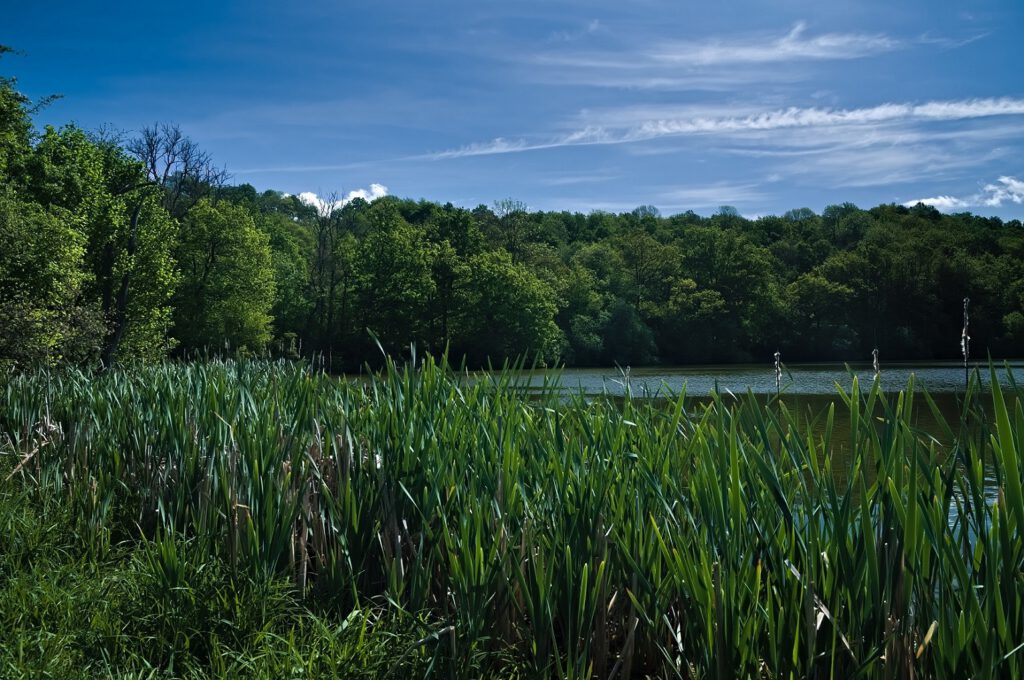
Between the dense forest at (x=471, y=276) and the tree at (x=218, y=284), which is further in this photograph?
the tree at (x=218, y=284)

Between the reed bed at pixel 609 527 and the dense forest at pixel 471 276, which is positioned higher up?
the dense forest at pixel 471 276

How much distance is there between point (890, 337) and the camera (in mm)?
57531

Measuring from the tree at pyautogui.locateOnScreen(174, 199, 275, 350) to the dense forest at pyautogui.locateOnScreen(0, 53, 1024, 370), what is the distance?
9 cm

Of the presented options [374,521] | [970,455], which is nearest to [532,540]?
[374,521]

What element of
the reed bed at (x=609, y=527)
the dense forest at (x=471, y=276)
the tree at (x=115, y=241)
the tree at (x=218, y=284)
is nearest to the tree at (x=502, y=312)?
the dense forest at (x=471, y=276)

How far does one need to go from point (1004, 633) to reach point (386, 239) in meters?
49.5

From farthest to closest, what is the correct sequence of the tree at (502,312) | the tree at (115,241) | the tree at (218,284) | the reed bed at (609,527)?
the tree at (502,312), the tree at (218,284), the tree at (115,241), the reed bed at (609,527)

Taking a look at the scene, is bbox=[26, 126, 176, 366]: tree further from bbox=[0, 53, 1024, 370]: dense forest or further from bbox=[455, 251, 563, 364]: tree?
bbox=[455, 251, 563, 364]: tree

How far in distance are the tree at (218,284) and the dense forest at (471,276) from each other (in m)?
0.09

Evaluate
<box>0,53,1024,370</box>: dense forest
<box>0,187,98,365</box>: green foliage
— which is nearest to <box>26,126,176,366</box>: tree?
<box>0,53,1024,370</box>: dense forest

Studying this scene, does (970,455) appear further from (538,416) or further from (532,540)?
(538,416)

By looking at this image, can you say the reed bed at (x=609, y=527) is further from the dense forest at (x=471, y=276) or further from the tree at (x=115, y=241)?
the tree at (x=115, y=241)

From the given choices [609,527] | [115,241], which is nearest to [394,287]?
[115,241]

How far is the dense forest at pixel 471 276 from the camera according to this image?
82.1 feet
